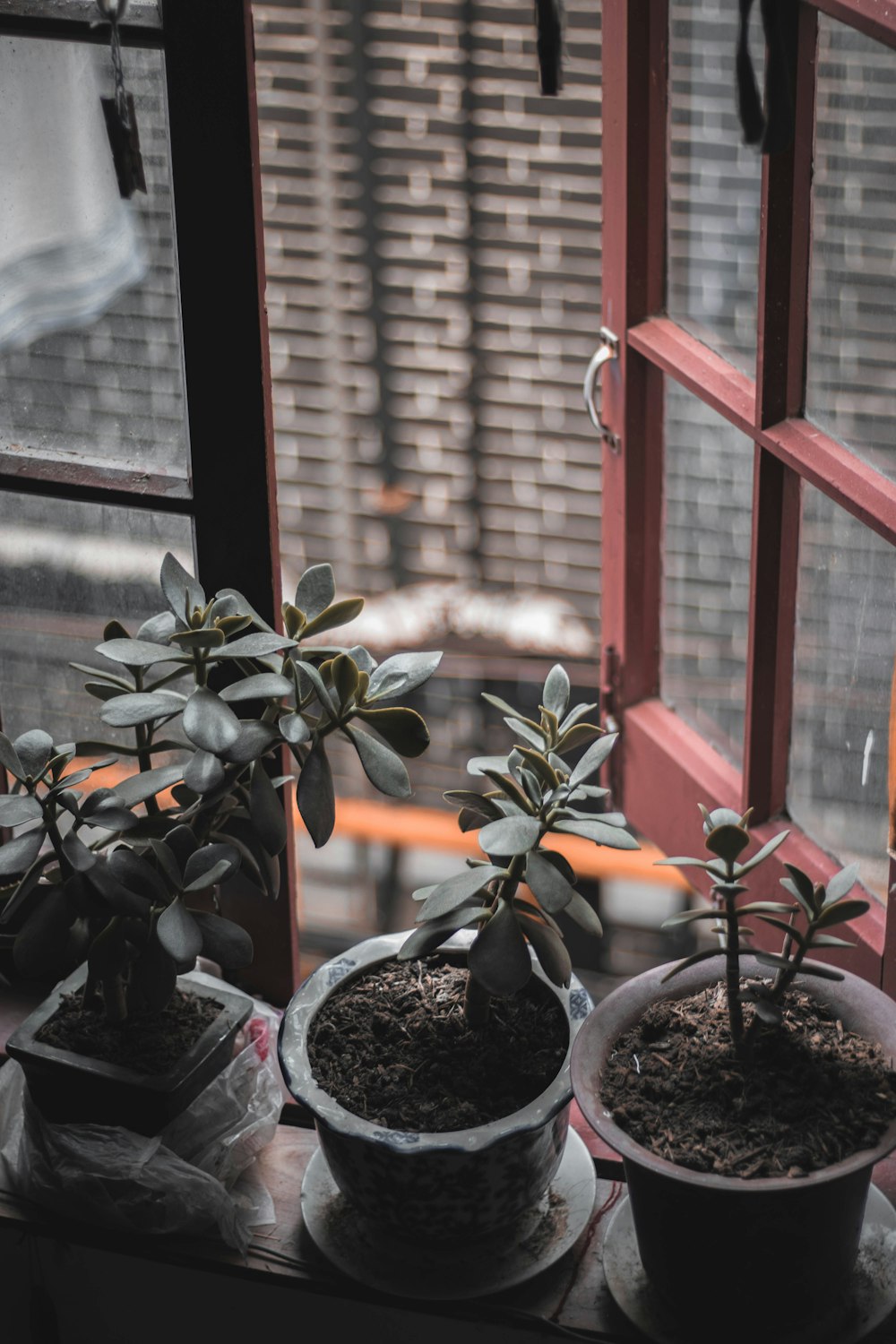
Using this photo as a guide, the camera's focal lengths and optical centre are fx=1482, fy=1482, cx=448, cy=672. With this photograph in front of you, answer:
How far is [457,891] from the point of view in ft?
4.09

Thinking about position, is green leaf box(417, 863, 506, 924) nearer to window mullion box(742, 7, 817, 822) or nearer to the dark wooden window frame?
the dark wooden window frame

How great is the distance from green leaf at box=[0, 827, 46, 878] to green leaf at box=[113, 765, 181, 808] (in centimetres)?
8

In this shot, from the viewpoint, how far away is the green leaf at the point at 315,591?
4.49ft

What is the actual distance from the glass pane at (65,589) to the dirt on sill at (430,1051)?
482 mm

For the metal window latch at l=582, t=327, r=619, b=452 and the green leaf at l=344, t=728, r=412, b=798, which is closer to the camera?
the green leaf at l=344, t=728, r=412, b=798

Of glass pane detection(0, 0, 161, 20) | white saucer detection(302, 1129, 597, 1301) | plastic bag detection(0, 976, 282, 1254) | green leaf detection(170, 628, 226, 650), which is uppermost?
glass pane detection(0, 0, 161, 20)

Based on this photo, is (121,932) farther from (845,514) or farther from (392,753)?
(845,514)

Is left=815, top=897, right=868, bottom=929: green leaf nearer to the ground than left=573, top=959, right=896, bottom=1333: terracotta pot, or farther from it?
farther from it

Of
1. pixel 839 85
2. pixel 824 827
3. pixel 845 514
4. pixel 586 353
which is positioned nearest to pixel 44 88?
pixel 839 85

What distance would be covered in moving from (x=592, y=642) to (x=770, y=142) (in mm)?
2657

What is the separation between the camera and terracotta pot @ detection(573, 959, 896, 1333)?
1.20 m

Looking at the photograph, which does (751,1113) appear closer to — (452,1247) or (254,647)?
(452,1247)

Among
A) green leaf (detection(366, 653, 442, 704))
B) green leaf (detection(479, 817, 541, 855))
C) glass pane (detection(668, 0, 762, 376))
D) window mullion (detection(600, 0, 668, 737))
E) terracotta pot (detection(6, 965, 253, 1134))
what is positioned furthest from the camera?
window mullion (detection(600, 0, 668, 737))

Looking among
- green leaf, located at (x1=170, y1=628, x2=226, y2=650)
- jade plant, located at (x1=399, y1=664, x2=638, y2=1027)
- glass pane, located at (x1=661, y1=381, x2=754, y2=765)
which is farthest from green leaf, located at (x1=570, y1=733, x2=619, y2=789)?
glass pane, located at (x1=661, y1=381, x2=754, y2=765)
